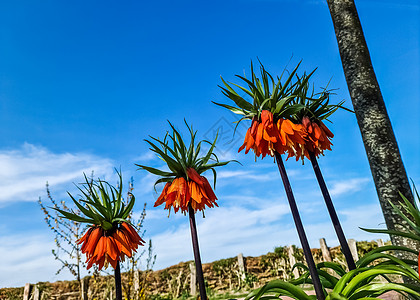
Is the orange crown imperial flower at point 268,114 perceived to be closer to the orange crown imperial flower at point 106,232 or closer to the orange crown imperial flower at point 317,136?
the orange crown imperial flower at point 317,136

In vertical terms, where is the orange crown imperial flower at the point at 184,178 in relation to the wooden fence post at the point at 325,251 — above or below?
above

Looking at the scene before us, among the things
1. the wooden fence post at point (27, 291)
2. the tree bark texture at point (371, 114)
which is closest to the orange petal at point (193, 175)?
the tree bark texture at point (371, 114)

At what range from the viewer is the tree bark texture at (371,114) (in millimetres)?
3639

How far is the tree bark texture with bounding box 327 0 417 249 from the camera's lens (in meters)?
3.64

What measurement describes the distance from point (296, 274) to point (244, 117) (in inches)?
360

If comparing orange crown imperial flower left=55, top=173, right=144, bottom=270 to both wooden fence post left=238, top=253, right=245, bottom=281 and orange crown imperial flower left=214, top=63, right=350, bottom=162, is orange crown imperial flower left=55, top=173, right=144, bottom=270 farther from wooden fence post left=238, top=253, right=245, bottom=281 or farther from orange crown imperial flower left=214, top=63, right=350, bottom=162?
wooden fence post left=238, top=253, right=245, bottom=281

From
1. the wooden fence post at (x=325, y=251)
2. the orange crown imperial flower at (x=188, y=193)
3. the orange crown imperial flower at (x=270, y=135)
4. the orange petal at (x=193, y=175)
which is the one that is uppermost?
the orange crown imperial flower at (x=270, y=135)

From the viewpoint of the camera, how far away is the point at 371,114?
3.96m

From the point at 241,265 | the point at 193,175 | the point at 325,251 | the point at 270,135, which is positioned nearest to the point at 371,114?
the point at 270,135

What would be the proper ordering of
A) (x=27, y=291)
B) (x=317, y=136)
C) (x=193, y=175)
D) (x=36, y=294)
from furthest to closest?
(x=27, y=291)
(x=36, y=294)
(x=317, y=136)
(x=193, y=175)

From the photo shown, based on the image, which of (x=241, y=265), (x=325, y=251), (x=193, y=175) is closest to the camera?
(x=193, y=175)

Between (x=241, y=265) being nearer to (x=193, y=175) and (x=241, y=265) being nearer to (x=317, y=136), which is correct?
(x=317, y=136)

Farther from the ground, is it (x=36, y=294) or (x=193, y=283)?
(x=36, y=294)

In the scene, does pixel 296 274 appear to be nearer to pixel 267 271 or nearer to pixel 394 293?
pixel 267 271
